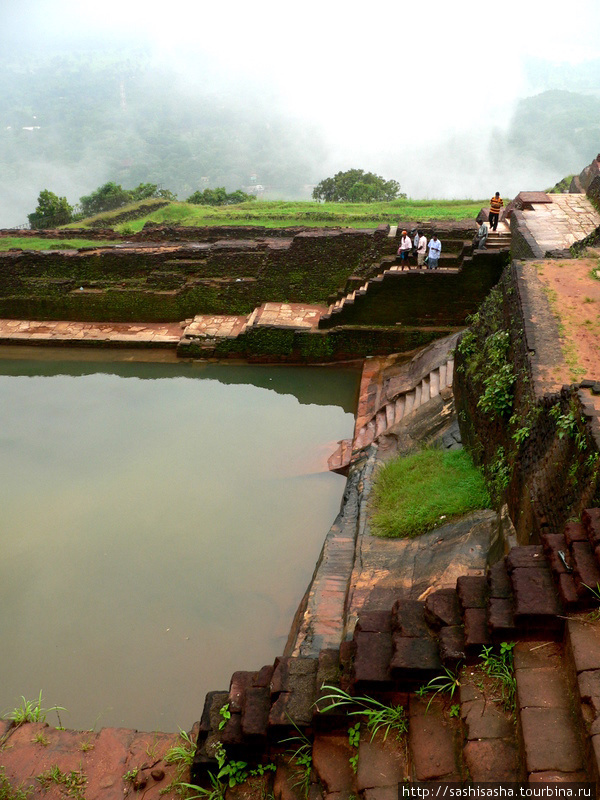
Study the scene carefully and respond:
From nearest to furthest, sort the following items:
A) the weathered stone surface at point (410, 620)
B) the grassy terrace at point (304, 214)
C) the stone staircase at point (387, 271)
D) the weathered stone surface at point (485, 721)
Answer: the weathered stone surface at point (485, 721)
the weathered stone surface at point (410, 620)
the stone staircase at point (387, 271)
the grassy terrace at point (304, 214)

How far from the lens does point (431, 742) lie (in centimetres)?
289

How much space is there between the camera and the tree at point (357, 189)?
87.7 ft

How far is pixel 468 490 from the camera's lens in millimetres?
5777

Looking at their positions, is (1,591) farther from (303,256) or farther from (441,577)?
(303,256)

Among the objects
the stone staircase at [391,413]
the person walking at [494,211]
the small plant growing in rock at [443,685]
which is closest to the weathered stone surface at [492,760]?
the small plant growing in rock at [443,685]

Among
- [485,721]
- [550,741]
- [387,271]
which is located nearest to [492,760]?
[485,721]

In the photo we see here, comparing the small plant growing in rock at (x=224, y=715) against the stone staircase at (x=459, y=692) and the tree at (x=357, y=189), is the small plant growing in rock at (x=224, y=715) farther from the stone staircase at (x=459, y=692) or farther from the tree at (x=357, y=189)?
the tree at (x=357, y=189)

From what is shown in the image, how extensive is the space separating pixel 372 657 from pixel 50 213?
23550 mm

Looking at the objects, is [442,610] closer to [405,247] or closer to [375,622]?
[375,622]

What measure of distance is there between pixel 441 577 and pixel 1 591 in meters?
4.26

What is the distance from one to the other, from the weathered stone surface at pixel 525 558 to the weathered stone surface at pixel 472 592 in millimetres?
180

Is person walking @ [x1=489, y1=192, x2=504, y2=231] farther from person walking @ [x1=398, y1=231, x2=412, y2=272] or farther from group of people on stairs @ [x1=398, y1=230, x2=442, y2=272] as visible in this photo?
person walking @ [x1=398, y1=231, x2=412, y2=272]

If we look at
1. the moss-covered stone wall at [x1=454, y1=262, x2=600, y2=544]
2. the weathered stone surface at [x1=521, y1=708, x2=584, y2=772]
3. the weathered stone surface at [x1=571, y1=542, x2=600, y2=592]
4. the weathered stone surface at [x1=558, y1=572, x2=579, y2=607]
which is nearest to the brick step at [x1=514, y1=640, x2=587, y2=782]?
the weathered stone surface at [x1=521, y1=708, x2=584, y2=772]

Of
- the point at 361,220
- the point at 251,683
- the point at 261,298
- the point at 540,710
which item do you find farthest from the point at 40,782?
the point at 361,220
